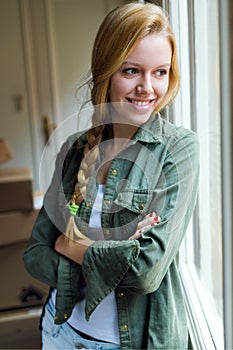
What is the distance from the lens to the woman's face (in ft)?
2.26

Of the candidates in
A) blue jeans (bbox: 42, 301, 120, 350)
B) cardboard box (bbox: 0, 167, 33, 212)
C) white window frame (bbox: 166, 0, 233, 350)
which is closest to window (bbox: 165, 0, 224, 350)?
white window frame (bbox: 166, 0, 233, 350)

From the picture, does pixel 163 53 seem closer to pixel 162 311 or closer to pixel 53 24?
pixel 162 311

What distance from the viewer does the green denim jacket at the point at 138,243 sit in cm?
70

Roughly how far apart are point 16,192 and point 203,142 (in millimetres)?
806

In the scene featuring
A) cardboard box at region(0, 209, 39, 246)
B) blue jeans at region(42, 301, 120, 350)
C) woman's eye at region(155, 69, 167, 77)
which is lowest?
cardboard box at region(0, 209, 39, 246)

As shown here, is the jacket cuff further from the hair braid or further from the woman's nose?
the woman's nose

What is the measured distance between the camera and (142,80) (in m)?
0.70

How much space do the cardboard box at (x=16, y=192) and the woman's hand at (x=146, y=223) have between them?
82 cm

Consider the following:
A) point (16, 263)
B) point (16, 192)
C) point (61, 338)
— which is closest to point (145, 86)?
point (61, 338)

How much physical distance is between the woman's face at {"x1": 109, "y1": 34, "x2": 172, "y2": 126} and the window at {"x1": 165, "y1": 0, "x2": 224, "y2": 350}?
0.42 feet

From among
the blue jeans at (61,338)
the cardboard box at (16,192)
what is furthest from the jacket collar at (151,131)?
the cardboard box at (16,192)

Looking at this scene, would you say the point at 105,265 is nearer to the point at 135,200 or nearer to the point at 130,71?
the point at 135,200

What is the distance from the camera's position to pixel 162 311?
0.76 meters

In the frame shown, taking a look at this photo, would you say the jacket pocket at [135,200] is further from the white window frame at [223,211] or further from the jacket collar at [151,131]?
the white window frame at [223,211]
